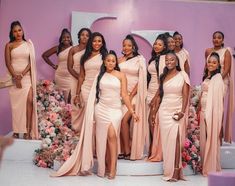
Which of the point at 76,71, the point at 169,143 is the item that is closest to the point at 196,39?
the point at 76,71

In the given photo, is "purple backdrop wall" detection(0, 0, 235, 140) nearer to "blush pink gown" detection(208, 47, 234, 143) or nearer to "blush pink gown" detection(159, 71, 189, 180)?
"blush pink gown" detection(208, 47, 234, 143)

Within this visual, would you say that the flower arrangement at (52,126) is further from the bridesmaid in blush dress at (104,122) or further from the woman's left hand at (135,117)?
the woman's left hand at (135,117)

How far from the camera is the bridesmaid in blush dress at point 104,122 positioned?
686 centimetres

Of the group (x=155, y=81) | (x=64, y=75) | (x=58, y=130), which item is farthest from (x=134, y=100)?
(x=64, y=75)

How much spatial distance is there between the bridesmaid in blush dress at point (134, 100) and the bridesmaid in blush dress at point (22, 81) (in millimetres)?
1537

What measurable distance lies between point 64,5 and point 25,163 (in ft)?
10.8

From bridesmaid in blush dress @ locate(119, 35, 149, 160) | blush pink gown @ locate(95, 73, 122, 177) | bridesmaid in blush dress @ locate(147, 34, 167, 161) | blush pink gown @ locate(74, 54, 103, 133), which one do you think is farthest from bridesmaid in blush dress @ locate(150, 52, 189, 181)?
blush pink gown @ locate(74, 54, 103, 133)

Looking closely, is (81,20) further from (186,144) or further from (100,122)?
(186,144)

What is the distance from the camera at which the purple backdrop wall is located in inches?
372

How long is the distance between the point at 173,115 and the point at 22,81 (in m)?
2.60

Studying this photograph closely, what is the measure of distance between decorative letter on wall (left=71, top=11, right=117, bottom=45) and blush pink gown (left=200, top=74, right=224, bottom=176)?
122 inches

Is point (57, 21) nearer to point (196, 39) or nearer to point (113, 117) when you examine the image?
point (196, 39)

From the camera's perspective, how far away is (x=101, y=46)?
778cm

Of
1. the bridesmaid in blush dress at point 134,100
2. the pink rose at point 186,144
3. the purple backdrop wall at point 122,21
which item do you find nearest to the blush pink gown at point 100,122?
the bridesmaid in blush dress at point 134,100
